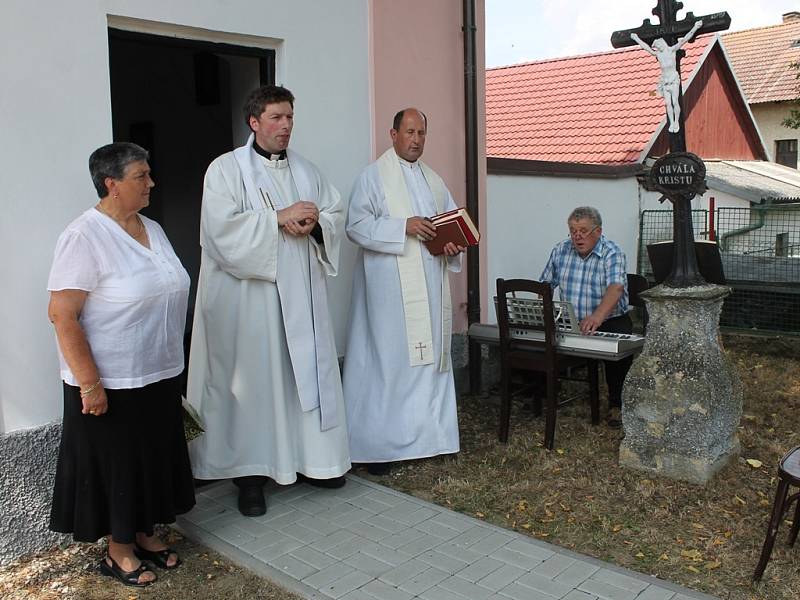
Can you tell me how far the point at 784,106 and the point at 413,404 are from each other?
23.1 metres

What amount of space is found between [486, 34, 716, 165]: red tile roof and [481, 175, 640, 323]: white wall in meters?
4.33

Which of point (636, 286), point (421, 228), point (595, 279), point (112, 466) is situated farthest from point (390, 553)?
point (636, 286)

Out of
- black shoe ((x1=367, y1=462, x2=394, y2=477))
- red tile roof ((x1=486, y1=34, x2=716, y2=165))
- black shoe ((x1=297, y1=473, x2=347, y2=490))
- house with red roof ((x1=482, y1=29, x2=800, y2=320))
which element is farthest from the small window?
black shoe ((x1=297, y1=473, x2=347, y2=490))

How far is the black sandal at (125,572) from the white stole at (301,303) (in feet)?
3.71

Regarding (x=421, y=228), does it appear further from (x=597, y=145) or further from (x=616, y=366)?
(x=597, y=145)

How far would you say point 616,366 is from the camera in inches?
235

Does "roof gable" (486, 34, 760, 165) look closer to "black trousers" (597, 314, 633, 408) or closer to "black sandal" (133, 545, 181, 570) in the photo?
"black trousers" (597, 314, 633, 408)

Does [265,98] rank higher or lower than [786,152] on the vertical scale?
lower

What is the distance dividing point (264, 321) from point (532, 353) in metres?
1.89

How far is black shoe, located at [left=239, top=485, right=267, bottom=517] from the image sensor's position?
174 inches

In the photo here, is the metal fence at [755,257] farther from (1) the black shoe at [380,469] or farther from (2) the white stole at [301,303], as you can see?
(2) the white stole at [301,303]

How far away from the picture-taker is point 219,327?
4.39 meters

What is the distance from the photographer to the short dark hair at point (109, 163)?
350 centimetres

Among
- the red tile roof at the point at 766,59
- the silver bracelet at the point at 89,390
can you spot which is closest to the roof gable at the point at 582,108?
the red tile roof at the point at 766,59
